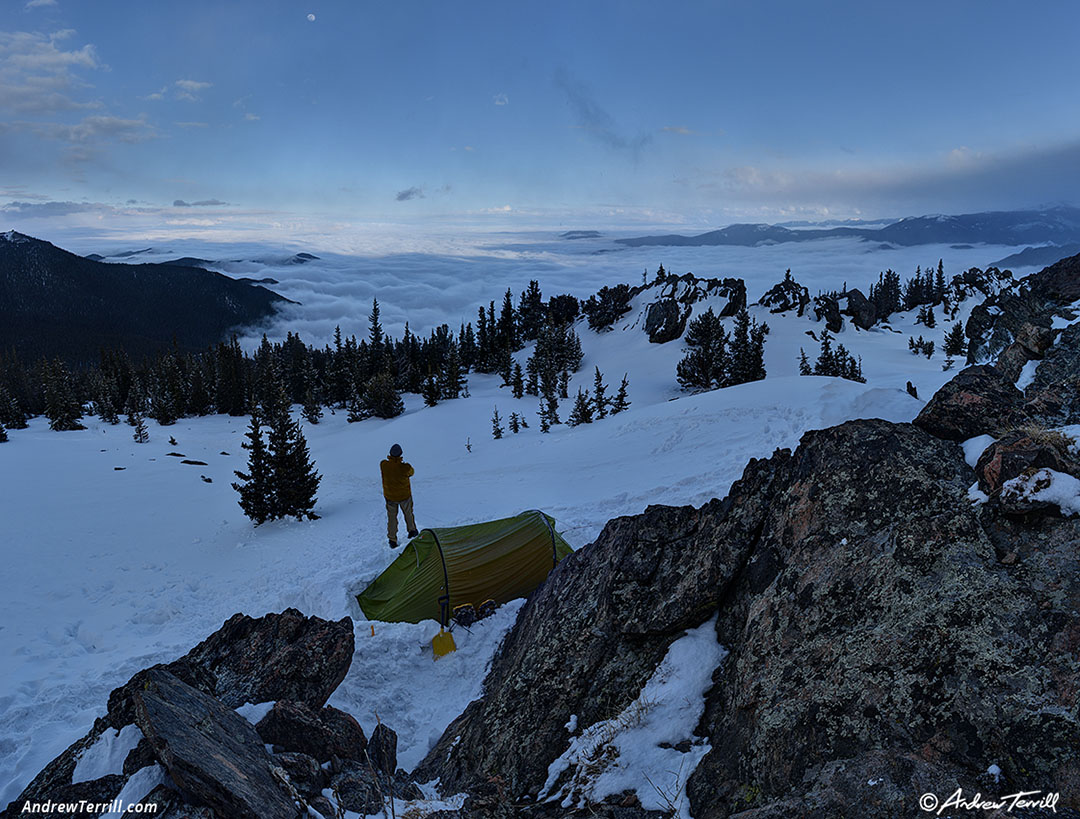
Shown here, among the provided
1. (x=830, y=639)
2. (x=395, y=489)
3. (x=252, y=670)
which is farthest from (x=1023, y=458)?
(x=395, y=489)

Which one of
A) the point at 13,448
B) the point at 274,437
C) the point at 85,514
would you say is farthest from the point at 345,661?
the point at 13,448

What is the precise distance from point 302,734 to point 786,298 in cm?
7428

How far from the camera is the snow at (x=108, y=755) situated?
14.3 feet

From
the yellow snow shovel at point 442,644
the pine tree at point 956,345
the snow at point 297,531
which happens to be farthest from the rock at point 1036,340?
the pine tree at point 956,345

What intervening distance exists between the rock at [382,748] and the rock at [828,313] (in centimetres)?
6735

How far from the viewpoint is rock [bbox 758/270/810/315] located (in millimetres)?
67062

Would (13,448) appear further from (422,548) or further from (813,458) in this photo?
(813,458)

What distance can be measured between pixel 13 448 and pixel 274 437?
19.6 meters

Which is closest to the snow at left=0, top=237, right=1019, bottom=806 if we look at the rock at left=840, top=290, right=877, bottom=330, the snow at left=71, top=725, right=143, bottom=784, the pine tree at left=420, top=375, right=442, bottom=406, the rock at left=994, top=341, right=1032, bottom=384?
the snow at left=71, top=725, right=143, bottom=784

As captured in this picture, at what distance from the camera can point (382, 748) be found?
5.71 m

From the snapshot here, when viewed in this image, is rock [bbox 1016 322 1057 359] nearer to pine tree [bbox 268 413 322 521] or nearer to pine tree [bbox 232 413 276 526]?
pine tree [bbox 268 413 322 521]

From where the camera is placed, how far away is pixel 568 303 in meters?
90.8

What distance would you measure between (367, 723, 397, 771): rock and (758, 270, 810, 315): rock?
70.4 metres

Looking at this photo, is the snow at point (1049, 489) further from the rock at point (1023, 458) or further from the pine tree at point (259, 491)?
the pine tree at point (259, 491)
